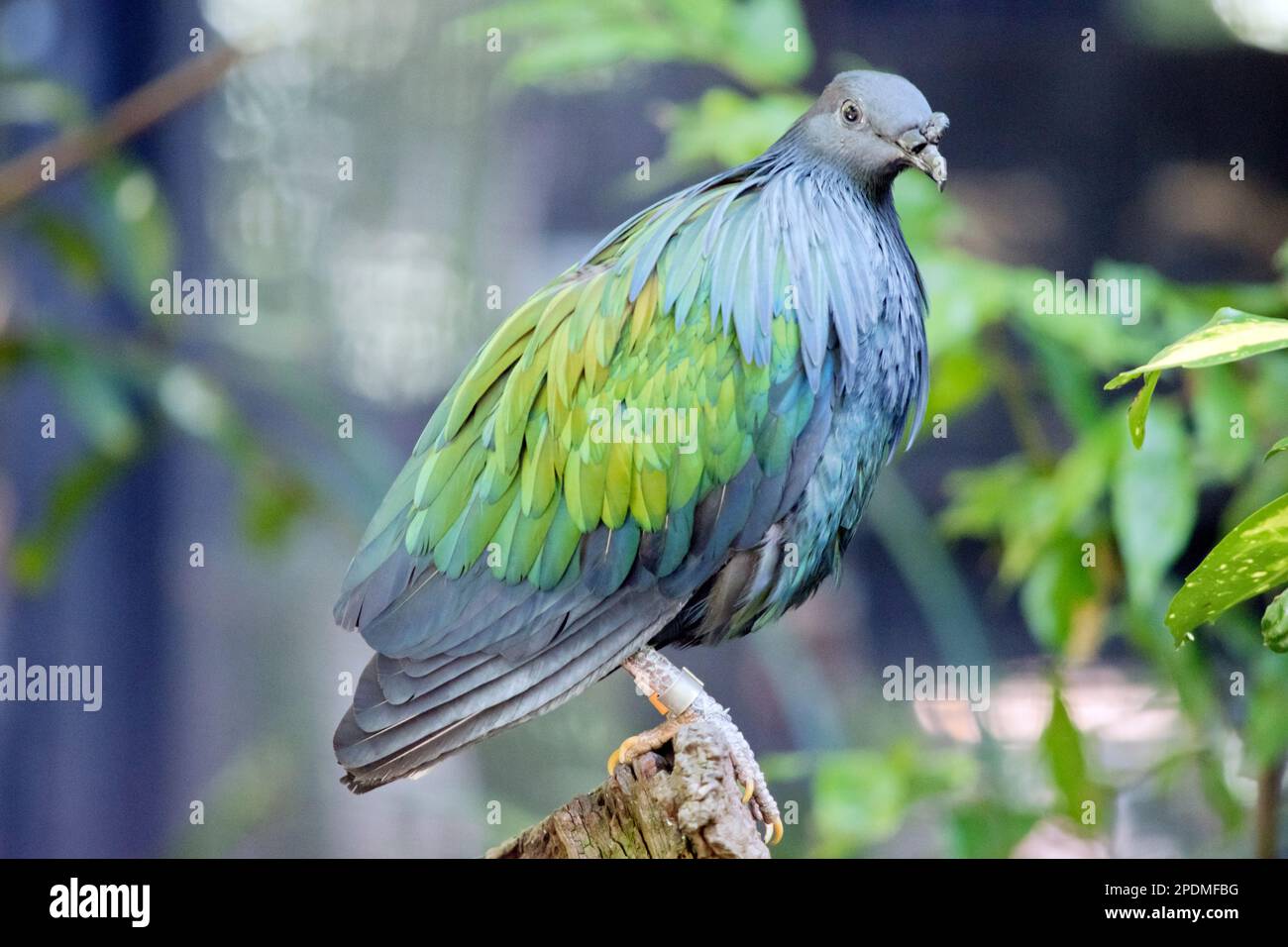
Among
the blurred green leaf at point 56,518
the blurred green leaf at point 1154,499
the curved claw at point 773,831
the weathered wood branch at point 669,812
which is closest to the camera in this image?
the weathered wood branch at point 669,812

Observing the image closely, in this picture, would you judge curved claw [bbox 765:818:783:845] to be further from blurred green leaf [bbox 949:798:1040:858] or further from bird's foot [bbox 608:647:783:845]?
blurred green leaf [bbox 949:798:1040:858]

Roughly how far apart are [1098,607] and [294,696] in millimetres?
1382

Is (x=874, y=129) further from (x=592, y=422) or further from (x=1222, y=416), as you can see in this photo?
(x=1222, y=416)

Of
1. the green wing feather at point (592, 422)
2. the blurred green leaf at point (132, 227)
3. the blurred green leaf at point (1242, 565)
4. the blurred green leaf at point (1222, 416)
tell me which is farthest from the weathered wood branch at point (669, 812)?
the blurred green leaf at point (132, 227)

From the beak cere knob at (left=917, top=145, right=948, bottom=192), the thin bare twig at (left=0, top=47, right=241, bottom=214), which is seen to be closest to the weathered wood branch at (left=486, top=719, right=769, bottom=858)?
the beak cere knob at (left=917, top=145, right=948, bottom=192)

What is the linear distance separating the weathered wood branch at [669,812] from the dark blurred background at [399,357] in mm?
877

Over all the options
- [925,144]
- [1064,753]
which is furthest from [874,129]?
[1064,753]

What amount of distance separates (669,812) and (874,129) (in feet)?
2.44

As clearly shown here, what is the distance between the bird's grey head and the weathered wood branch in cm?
62

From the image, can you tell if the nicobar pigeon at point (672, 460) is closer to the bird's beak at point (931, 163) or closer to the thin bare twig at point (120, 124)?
the bird's beak at point (931, 163)

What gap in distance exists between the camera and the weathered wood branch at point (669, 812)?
1.24 meters

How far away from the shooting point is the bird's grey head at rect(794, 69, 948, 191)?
1.29 metres

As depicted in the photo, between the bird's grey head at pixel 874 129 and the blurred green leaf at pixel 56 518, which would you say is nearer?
the bird's grey head at pixel 874 129

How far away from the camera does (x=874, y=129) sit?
133 cm
